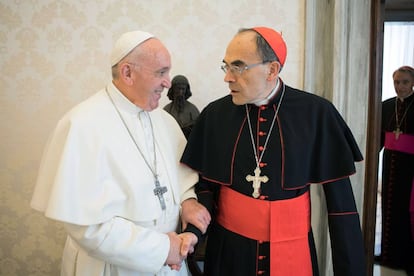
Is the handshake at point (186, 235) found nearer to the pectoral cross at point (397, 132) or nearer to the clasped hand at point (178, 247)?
the clasped hand at point (178, 247)

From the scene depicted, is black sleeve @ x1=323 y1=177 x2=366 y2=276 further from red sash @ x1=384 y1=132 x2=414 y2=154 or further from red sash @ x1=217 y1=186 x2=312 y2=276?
→ red sash @ x1=384 y1=132 x2=414 y2=154

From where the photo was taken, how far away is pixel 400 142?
3002 millimetres

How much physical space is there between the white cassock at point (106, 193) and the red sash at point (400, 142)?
1962 mm

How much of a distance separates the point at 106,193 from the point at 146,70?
0.54m

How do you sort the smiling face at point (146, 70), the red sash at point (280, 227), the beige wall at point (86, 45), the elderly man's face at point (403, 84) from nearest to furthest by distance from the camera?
the smiling face at point (146, 70) → the red sash at point (280, 227) → the beige wall at point (86, 45) → the elderly man's face at point (403, 84)

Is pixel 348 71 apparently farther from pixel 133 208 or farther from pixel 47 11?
pixel 47 11

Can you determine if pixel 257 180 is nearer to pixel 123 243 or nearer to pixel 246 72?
pixel 246 72

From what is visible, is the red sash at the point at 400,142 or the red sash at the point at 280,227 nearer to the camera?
the red sash at the point at 280,227

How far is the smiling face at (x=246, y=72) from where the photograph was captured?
5.58ft

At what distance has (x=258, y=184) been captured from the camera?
176 centimetres

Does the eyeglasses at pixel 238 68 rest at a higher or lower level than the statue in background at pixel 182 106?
higher

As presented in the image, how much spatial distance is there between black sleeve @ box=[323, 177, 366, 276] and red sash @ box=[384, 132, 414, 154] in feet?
4.68

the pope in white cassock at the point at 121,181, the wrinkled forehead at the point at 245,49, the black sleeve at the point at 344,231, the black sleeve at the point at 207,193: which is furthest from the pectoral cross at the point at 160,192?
the black sleeve at the point at 344,231

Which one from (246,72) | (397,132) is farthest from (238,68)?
(397,132)
